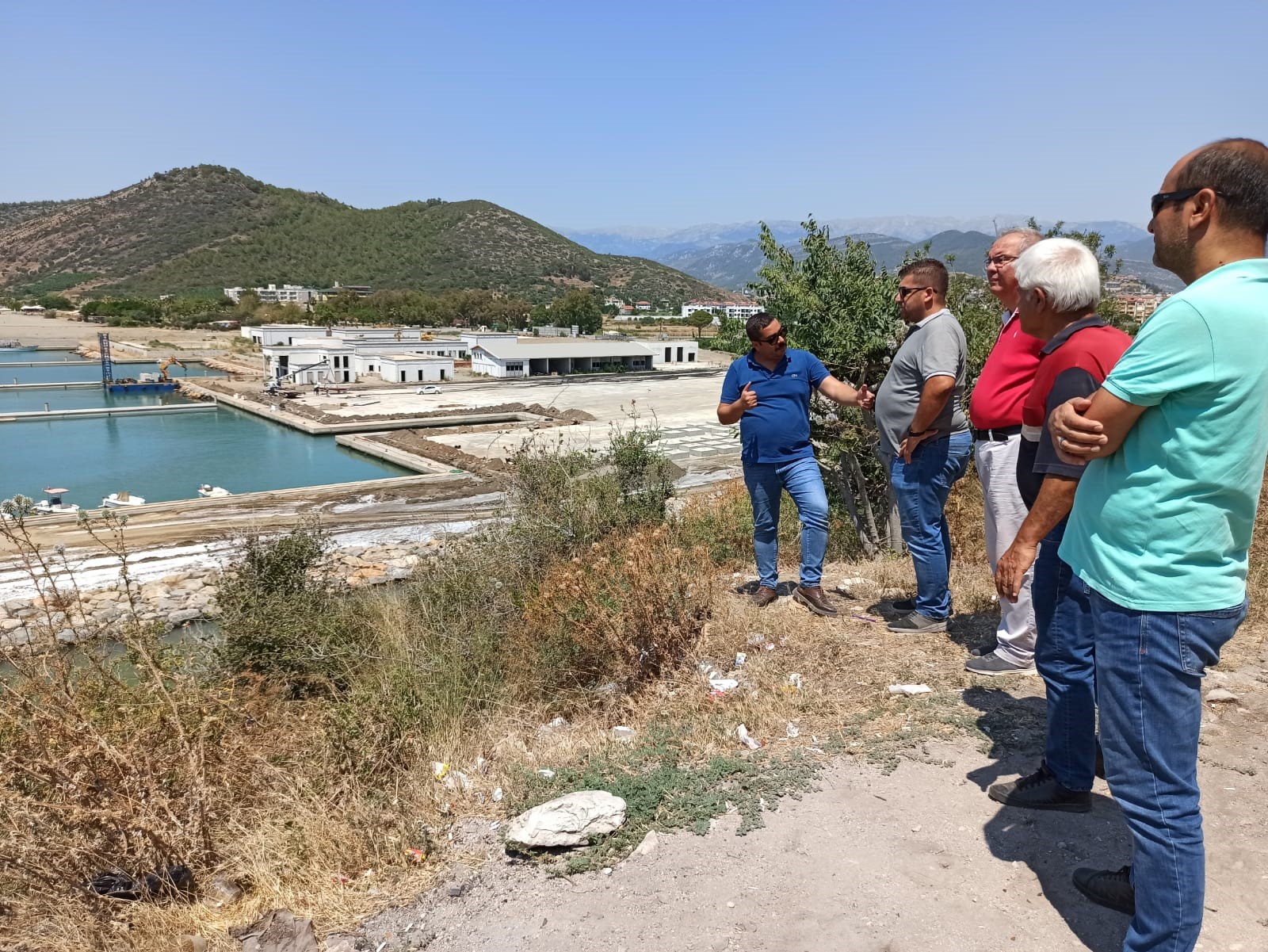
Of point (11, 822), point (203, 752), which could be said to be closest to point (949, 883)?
point (203, 752)

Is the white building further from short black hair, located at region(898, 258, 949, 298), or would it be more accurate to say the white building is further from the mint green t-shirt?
the mint green t-shirt

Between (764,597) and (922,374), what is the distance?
1618 mm

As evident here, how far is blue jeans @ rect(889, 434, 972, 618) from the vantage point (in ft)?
13.2

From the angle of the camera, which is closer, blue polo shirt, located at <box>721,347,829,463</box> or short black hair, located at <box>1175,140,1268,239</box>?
short black hair, located at <box>1175,140,1268,239</box>

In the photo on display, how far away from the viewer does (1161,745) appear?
175 centimetres

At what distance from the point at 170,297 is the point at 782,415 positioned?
111405mm

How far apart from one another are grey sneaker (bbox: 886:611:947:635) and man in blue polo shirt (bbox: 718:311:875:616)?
40cm

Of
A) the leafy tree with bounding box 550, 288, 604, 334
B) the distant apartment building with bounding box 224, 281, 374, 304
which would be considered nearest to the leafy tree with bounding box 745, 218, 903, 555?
the leafy tree with bounding box 550, 288, 604, 334

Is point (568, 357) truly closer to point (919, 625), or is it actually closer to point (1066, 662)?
point (919, 625)

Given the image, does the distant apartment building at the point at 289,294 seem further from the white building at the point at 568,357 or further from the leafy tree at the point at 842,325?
the leafy tree at the point at 842,325

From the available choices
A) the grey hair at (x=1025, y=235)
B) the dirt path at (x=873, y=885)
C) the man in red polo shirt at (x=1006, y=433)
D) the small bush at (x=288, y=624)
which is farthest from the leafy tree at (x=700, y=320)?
the dirt path at (x=873, y=885)

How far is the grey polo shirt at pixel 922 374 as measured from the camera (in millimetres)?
3838

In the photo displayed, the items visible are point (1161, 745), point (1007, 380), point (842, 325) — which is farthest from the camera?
point (842, 325)

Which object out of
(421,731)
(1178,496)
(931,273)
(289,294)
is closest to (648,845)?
(421,731)
